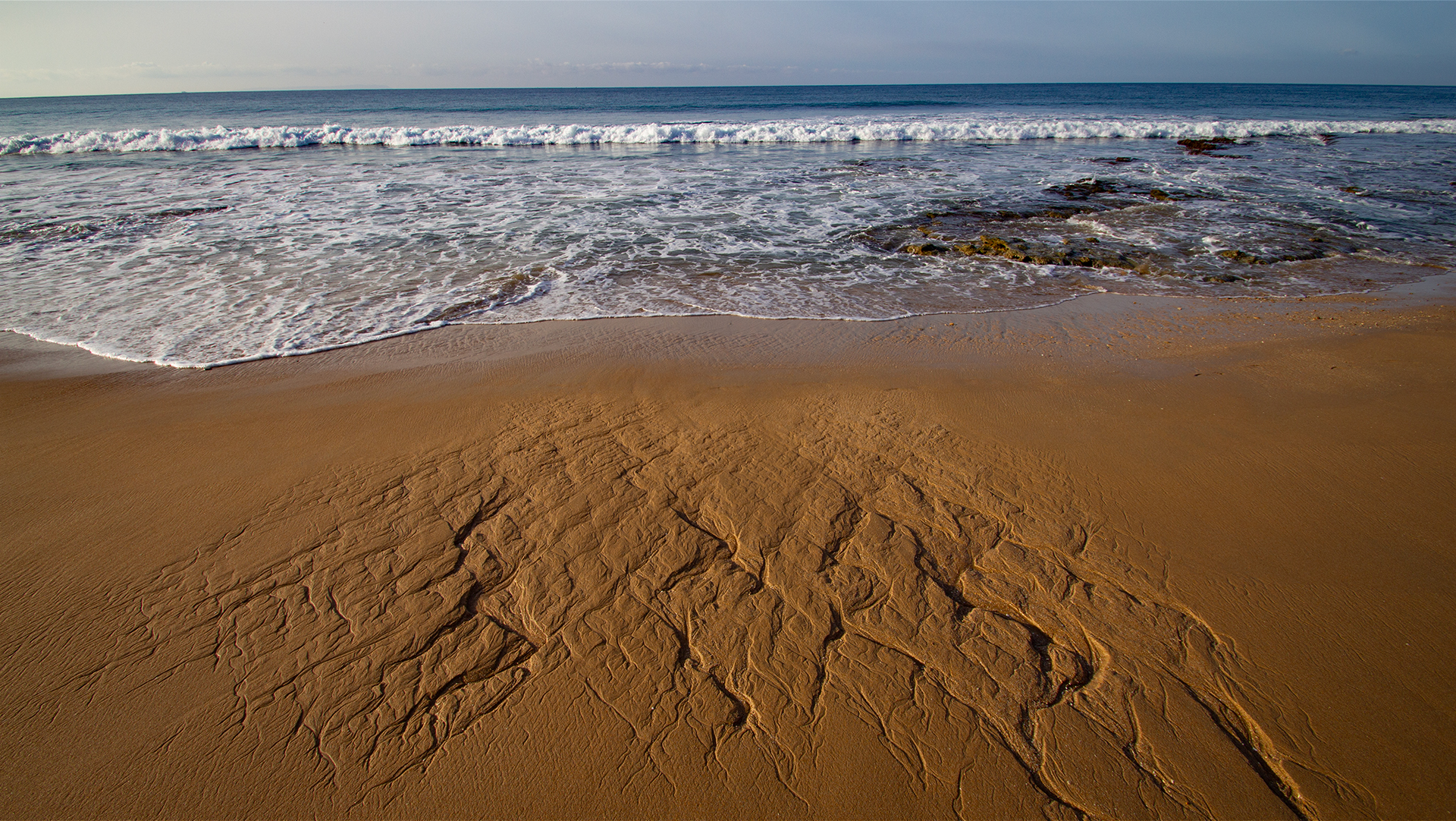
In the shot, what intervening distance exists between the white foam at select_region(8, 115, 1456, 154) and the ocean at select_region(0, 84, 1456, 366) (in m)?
1.10

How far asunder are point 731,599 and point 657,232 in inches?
305

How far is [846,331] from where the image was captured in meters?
5.60

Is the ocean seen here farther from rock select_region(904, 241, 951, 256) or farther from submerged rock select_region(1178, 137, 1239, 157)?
submerged rock select_region(1178, 137, 1239, 157)

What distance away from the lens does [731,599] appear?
2.57 meters

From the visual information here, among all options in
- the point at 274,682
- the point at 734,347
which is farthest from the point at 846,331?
the point at 274,682

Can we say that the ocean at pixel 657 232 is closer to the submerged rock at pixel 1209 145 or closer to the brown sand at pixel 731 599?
the submerged rock at pixel 1209 145

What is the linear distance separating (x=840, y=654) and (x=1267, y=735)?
1423 mm

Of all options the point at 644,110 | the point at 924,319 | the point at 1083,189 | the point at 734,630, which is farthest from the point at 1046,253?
the point at 644,110

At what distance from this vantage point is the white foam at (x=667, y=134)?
2397 cm

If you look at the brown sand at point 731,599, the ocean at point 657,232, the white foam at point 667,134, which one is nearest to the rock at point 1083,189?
the ocean at point 657,232

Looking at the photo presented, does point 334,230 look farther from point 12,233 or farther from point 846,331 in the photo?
point 846,331

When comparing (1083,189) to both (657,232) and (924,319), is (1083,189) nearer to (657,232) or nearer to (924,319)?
(657,232)

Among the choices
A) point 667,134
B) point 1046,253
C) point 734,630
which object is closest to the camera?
point 734,630

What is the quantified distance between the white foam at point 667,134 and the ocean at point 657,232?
3.62 feet
